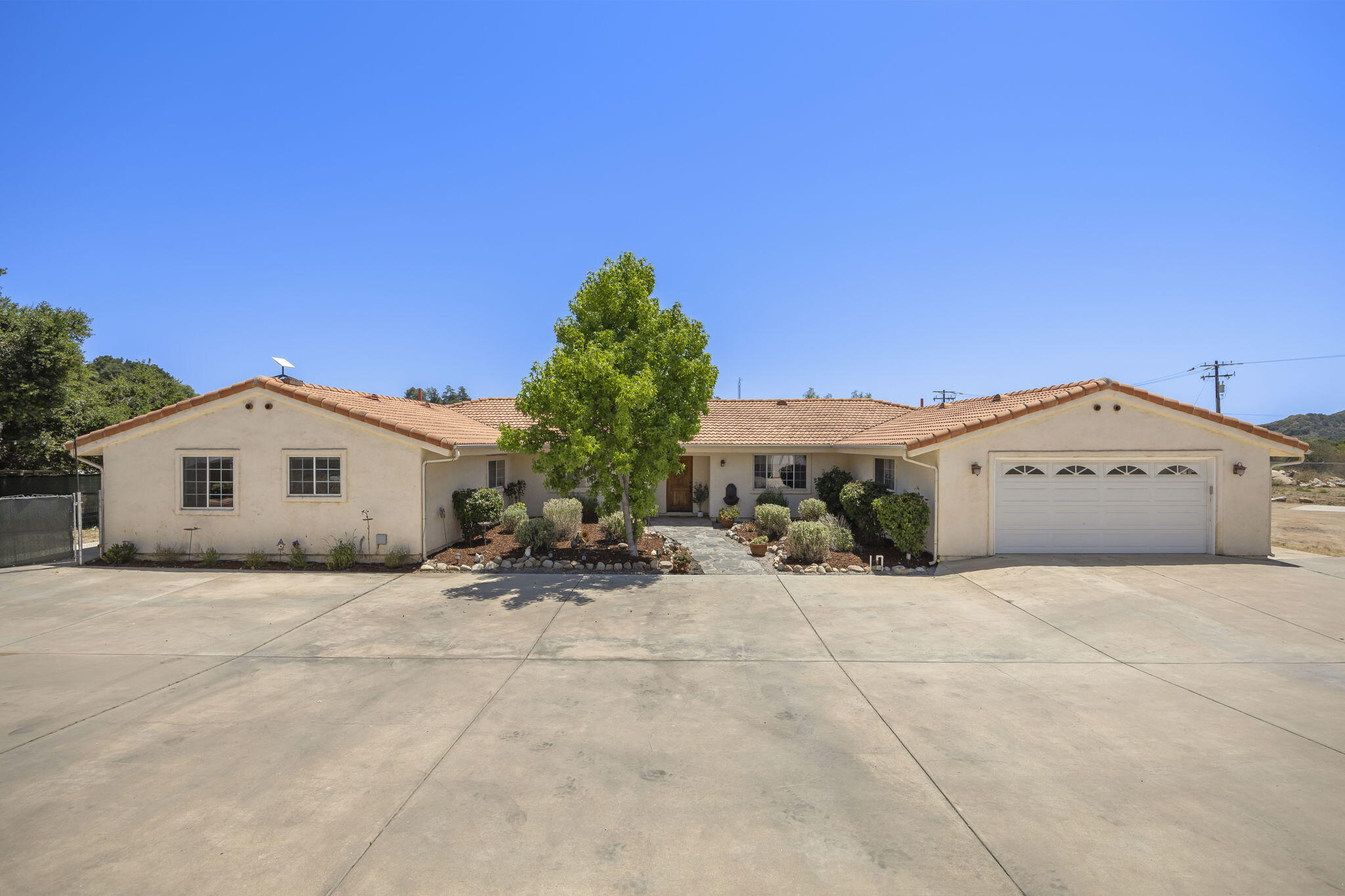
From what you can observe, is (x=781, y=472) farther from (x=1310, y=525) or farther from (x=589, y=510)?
(x=1310, y=525)

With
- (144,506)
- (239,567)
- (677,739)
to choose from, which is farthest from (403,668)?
(144,506)

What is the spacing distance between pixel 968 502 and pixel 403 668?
11626mm

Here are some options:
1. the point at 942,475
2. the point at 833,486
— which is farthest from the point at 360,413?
the point at 833,486

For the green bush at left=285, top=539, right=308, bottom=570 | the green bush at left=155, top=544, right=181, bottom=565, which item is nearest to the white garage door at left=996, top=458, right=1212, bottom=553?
the green bush at left=285, top=539, right=308, bottom=570

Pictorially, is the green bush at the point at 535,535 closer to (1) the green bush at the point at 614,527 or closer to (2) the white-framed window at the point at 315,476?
(1) the green bush at the point at 614,527

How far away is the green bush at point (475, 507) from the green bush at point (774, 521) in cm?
731

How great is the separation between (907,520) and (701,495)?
8.78m

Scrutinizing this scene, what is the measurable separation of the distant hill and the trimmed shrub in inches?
3623

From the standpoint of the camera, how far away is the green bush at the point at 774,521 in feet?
53.8

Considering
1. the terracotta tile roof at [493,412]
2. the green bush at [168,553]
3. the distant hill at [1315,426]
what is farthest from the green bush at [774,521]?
the distant hill at [1315,426]

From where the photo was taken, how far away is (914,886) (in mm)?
3566

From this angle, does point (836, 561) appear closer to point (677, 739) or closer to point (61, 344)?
point (677, 739)

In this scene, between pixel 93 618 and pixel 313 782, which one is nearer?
pixel 313 782

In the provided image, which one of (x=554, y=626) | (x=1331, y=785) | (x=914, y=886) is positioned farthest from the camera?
(x=554, y=626)
